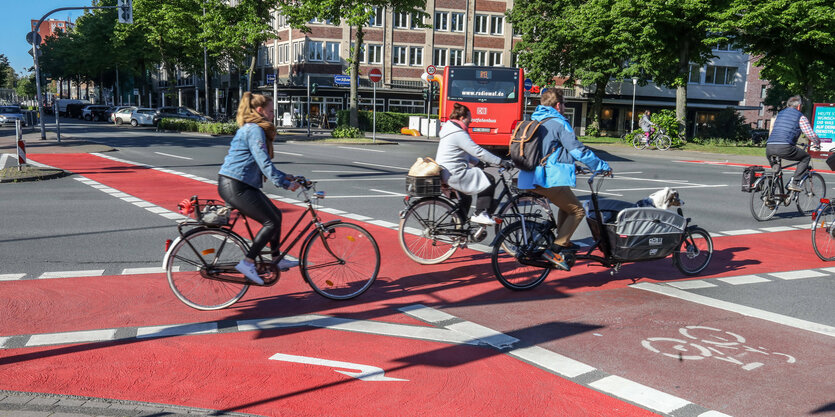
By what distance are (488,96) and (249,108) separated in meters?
19.4

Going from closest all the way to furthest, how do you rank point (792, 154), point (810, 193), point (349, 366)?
point (349, 366)
point (792, 154)
point (810, 193)

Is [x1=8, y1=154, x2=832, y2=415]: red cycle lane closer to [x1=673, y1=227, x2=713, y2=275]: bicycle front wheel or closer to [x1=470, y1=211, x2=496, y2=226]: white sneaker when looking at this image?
[x1=673, y1=227, x2=713, y2=275]: bicycle front wheel

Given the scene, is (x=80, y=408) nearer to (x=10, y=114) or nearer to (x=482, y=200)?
(x=482, y=200)

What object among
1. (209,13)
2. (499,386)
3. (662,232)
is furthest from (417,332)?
(209,13)

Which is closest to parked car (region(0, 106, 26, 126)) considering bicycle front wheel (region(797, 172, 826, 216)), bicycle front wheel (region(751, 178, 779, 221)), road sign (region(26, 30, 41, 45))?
road sign (region(26, 30, 41, 45))

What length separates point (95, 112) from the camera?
6359 cm

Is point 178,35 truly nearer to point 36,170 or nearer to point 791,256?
point 36,170

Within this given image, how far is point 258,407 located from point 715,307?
4.35 m

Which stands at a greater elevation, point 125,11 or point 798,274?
point 125,11

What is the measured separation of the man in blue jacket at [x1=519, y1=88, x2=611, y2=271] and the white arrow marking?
2.78 meters

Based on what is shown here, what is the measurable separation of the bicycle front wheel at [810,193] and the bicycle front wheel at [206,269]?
1059 centimetres

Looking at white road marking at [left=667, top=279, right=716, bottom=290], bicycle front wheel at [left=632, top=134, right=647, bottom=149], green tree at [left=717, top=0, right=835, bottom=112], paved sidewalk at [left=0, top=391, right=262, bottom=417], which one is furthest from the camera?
bicycle front wheel at [left=632, top=134, right=647, bottom=149]

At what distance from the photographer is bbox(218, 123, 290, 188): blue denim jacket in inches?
216

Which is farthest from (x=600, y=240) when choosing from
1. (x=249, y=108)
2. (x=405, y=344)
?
(x=249, y=108)
